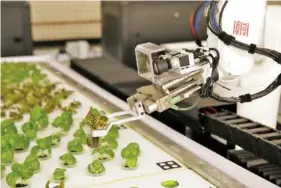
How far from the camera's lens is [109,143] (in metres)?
1.82

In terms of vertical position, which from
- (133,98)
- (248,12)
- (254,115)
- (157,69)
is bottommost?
(254,115)

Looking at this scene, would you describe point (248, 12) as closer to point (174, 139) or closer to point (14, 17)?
point (174, 139)

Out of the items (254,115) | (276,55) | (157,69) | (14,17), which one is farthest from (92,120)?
(14,17)

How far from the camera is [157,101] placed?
1.46 metres

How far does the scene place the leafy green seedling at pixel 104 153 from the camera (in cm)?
173

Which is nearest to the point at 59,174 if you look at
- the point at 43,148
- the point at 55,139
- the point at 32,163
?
the point at 32,163

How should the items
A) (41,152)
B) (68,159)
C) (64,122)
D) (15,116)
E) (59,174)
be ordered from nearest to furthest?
(59,174) → (68,159) → (41,152) → (64,122) → (15,116)

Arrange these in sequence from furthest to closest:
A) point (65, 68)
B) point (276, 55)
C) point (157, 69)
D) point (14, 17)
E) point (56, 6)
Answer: point (56, 6), point (14, 17), point (65, 68), point (276, 55), point (157, 69)

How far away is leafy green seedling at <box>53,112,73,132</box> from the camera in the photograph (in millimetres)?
1997

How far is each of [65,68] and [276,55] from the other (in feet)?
5.97

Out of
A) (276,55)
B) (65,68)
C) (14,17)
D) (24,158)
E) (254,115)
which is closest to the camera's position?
(276,55)

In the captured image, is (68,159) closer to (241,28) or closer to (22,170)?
(22,170)

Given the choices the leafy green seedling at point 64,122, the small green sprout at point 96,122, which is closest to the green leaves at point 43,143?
the leafy green seedling at point 64,122

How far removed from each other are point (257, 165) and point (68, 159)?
25.7 inches
